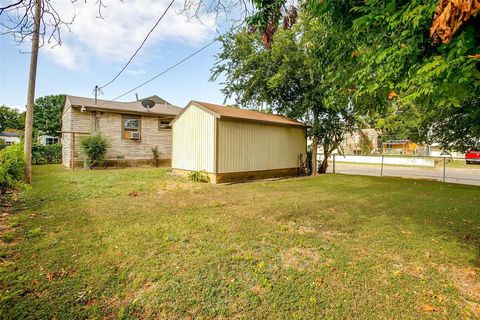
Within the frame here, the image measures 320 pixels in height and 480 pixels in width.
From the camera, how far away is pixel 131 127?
49.4ft

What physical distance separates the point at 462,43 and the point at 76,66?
9992 mm

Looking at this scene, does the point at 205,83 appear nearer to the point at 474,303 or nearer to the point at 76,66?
the point at 76,66

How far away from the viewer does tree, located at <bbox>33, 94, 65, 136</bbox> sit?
27828 millimetres

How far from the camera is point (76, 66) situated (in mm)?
8414

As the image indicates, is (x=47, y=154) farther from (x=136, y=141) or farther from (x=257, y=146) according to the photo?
(x=257, y=146)

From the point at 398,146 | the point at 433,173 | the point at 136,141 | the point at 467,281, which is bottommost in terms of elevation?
the point at 467,281

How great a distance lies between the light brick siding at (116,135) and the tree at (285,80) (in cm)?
534

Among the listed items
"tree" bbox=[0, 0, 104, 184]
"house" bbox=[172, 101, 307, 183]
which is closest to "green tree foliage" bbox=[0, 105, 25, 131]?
"house" bbox=[172, 101, 307, 183]

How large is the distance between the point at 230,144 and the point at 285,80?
4801mm

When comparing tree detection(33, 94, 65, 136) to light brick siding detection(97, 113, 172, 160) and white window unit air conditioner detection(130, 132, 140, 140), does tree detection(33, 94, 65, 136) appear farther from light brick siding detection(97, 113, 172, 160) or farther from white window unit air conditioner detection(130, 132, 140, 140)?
white window unit air conditioner detection(130, 132, 140, 140)

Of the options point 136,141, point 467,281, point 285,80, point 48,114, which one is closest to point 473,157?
point 285,80

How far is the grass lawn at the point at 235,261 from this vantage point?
2201mm

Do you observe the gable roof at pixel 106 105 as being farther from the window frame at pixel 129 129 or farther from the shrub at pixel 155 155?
the shrub at pixel 155 155

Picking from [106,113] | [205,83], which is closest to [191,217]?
[205,83]
